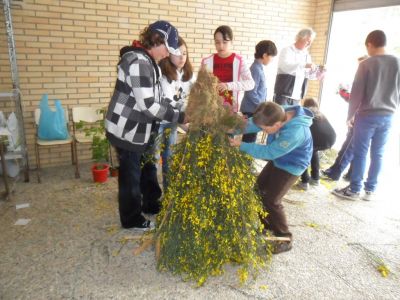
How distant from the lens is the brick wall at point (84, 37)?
416 cm

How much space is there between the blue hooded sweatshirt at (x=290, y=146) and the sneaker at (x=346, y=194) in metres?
1.58

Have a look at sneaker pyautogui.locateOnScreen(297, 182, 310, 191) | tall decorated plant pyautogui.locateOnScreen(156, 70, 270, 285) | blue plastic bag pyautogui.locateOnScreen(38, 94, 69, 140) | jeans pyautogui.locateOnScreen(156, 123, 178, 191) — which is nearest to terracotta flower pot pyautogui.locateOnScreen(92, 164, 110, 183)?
blue plastic bag pyautogui.locateOnScreen(38, 94, 69, 140)

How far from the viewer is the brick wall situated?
4160 mm

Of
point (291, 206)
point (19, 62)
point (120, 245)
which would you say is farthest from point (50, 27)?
point (291, 206)

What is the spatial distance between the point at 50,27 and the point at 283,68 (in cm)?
313

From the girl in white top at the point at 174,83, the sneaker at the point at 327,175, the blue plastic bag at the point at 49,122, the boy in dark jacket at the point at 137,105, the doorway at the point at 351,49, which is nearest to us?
the boy in dark jacket at the point at 137,105

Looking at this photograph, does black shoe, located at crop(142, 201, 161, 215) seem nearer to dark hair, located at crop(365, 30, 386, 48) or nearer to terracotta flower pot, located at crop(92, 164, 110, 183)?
terracotta flower pot, located at crop(92, 164, 110, 183)

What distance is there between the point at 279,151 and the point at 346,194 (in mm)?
1946

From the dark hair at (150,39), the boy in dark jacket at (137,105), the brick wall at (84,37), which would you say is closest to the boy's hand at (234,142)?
the boy in dark jacket at (137,105)

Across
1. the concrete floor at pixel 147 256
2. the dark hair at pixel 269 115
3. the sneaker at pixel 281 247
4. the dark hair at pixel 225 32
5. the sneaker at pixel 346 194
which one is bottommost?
the concrete floor at pixel 147 256

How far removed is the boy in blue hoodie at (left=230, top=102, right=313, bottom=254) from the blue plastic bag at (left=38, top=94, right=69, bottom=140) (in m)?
2.54

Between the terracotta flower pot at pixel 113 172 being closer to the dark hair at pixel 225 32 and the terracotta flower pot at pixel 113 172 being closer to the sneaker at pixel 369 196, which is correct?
the dark hair at pixel 225 32

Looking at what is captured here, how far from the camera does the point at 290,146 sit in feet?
8.30

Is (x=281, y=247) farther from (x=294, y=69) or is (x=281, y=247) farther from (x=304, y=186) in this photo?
(x=294, y=69)
